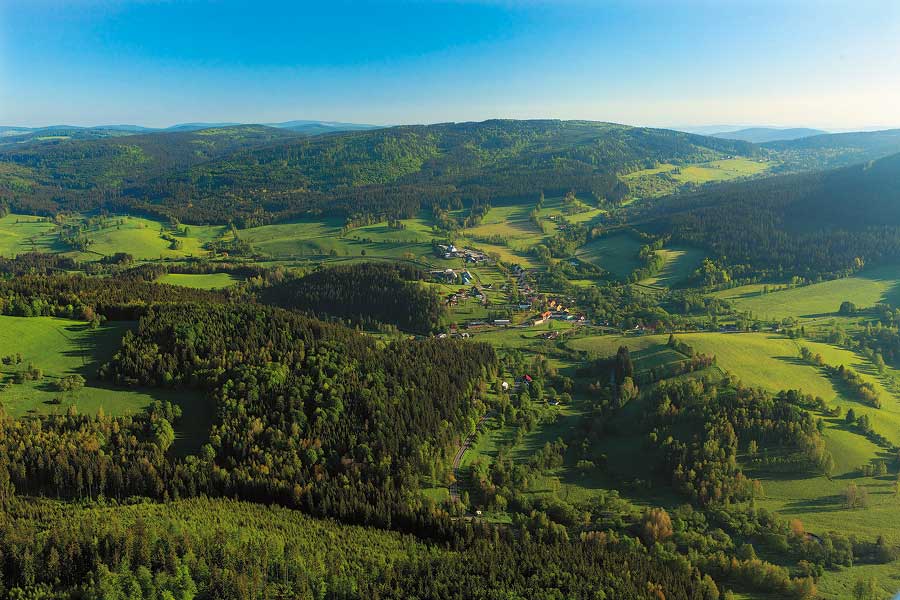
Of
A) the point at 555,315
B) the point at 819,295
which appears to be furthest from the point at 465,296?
the point at 819,295

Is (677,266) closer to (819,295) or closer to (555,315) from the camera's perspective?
(819,295)

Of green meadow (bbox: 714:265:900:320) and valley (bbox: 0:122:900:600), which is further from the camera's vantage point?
green meadow (bbox: 714:265:900:320)

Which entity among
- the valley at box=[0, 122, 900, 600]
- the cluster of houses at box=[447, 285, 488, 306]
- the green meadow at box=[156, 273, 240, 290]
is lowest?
the valley at box=[0, 122, 900, 600]

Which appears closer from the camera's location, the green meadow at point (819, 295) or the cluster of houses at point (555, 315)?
the cluster of houses at point (555, 315)

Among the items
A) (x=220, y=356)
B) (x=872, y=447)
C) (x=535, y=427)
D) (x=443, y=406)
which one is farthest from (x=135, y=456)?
(x=872, y=447)

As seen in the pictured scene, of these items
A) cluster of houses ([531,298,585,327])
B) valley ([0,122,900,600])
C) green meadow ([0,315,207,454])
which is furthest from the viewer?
cluster of houses ([531,298,585,327])

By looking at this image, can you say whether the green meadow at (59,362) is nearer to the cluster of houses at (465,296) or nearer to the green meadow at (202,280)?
the green meadow at (202,280)

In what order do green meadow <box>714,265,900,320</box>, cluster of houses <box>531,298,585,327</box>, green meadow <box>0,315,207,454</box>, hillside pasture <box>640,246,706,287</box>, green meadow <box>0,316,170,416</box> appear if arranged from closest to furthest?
green meadow <box>0,315,207,454</box>, green meadow <box>0,316,170,416</box>, cluster of houses <box>531,298,585,327</box>, green meadow <box>714,265,900,320</box>, hillside pasture <box>640,246,706,287</box>

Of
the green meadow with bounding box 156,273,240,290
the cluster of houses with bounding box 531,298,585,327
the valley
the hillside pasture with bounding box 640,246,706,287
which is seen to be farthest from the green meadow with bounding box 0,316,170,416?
the hillside pasture with bounding box 640,246,706,287

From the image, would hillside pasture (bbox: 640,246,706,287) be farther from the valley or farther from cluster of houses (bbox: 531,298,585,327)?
the valley

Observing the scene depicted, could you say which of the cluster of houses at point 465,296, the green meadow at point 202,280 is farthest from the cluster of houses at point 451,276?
the green meadow at point 202,280

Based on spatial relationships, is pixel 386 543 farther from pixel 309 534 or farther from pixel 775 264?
pixel 775 264
